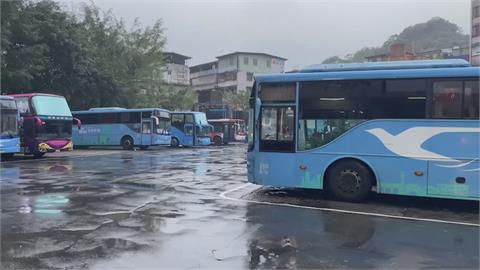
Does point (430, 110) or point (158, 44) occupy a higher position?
point (158, 44)

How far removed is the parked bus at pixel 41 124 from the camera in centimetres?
2439

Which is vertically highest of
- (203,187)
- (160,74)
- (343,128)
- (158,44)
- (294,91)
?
(158,44)

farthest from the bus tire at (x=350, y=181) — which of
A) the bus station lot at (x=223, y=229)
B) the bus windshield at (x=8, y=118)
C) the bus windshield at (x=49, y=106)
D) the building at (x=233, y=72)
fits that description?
the building at (x=233, y=72)

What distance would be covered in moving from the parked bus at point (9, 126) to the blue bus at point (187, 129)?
19.1m

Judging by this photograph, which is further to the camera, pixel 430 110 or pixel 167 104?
pixel 167 104

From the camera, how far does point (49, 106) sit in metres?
25.5

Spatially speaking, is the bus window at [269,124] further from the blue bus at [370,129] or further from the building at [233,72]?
the building at [233,72]

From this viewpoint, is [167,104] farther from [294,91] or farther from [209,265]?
[209,265]

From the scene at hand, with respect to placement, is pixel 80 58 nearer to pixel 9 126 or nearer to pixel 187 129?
pixel 187 129

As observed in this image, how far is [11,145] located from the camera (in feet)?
72.0

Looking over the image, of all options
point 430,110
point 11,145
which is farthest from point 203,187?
point 11,145

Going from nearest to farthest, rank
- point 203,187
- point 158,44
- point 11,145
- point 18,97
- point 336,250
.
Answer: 1. point 336,250
2. point 203,187
3. point 11,145
4. point 18,97
5. point 158,44

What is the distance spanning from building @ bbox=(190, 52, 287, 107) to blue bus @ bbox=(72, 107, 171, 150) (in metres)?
34.9

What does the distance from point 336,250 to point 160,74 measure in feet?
148
